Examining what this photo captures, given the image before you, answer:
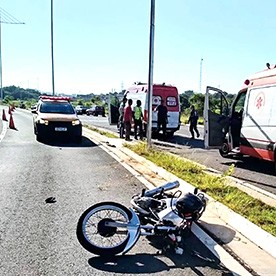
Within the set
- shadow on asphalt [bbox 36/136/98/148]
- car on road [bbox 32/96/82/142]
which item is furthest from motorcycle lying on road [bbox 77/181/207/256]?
car on road [bbox 32/96/82/142]

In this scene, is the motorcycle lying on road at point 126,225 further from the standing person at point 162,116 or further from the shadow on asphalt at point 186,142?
the standing person at point 162,116

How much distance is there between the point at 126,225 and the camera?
466 cm

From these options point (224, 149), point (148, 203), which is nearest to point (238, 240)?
point (148, 203)

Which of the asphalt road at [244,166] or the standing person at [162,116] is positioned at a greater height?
the standing person at [162,116]

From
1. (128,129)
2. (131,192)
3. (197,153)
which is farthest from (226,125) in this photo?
(128,129)

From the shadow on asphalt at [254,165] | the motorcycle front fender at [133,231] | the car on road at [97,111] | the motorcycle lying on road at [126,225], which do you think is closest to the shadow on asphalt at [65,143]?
the shadow on asphalt at [254,165]

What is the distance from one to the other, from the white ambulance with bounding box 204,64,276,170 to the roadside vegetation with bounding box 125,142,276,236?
65.9 inches

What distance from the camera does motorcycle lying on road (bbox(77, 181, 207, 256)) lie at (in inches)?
181

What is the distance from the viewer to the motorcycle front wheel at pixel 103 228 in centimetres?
460

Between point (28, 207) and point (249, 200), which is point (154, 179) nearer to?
point (249, 200)

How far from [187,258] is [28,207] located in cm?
296

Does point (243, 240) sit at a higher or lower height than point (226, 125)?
lower

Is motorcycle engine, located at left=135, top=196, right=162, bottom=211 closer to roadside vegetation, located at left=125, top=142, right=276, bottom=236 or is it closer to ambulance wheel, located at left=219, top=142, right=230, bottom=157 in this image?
roadside vegetation, located at left=125, top=142, right=276, bottom=236

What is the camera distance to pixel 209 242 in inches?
197
